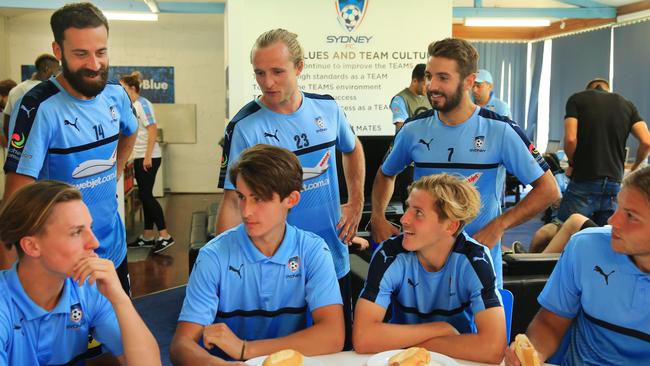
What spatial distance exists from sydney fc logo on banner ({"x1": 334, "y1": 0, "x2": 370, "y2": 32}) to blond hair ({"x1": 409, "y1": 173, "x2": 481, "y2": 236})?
5.35 m

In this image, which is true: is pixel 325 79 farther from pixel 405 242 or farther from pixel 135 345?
pixel 135 345

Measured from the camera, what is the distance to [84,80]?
2.40 m

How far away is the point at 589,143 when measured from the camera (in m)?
5.84

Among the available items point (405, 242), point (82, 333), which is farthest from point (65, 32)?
point (405, 242)

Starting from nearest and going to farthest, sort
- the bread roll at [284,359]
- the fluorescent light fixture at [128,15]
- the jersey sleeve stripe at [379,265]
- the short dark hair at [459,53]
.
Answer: the bread roll at [284,359] → the jersey sleeve stripe at [379,265] → the short dark hair at [459,53] → the fluorescent light fixture at [128,15]

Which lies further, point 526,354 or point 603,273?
point 603,273

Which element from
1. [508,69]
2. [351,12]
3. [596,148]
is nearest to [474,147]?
[596,148]

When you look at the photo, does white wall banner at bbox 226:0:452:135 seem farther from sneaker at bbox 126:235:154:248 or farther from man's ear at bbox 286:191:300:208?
man's ear at bbox 286:191:300:208

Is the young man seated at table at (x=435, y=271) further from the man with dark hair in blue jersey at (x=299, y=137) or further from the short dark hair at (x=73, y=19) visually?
the short dark hair at (x=73, y=19)

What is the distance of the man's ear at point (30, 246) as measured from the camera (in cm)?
171

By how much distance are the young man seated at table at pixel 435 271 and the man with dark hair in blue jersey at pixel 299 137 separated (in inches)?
23.1

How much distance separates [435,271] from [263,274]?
594 mm

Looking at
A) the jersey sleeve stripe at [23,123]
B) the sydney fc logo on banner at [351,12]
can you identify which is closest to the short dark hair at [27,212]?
the jersey sleeve stripe at [23,123]

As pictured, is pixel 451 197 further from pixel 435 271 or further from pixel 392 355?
pixel 392 355
